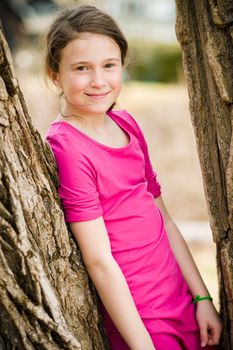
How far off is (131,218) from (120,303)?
0.34 metres

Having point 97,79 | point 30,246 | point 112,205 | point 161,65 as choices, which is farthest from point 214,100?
point 161,65

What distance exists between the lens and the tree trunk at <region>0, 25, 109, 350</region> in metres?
2.01

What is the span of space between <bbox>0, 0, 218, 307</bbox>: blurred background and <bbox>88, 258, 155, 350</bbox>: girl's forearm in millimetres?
796

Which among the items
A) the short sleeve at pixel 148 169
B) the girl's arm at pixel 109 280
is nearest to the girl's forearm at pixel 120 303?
the girl's arm at pixel 109 280

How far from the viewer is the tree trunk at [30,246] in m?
2.01

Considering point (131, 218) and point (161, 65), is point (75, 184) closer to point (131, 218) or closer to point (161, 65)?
point (131, 218)

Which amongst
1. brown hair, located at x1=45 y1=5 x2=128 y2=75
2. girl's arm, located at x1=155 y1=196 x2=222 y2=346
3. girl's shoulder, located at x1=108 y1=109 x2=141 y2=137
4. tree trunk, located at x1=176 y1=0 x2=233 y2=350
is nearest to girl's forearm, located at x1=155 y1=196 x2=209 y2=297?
girl's arm, located at x1=155 y1=196 x2=222 y2=346

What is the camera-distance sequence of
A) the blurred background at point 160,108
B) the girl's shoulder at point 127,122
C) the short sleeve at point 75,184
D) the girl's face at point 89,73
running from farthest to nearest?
1. the blurred background at point 160,108
2. the girl's shoulder at point 127,122
3. the girl's face at point 89,73
4. the short sleeve at point 75,184

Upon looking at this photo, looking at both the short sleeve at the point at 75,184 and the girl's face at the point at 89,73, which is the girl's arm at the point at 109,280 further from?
the girl's face at the point at 89,73

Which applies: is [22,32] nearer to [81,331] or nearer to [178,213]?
[178,213]

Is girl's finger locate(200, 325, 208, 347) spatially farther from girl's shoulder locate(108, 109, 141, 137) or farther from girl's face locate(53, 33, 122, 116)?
girl's face locate(53, 33, 122, 116)

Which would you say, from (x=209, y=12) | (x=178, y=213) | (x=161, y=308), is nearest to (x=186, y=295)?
(x=161, y=308)

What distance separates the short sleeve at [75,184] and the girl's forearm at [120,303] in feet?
Answer: 0.65

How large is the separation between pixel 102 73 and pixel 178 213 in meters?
6.44
